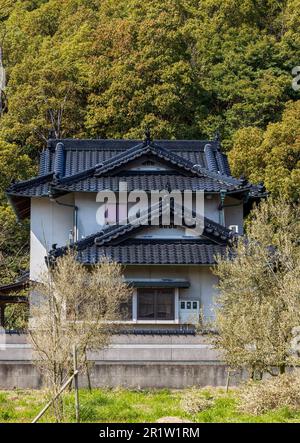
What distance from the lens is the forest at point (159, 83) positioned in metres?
49.7

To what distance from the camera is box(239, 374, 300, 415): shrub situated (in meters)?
19.6

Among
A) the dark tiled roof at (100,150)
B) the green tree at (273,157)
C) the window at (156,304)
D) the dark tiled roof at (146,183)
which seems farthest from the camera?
the green tree at (273,157)

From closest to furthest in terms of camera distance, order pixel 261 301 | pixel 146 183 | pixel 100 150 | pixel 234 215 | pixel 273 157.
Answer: pixel 261 301 < pixel 146 183 < pixel 234 215 < pixel 100 150 < pixel 273 157

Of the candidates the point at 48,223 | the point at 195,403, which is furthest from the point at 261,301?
the point at 48,223

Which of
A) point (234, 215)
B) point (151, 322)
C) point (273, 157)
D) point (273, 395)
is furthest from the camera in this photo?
point (273, 157)

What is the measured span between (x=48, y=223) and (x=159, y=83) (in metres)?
21.1

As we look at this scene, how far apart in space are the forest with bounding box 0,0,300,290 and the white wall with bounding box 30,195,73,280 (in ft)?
38.6

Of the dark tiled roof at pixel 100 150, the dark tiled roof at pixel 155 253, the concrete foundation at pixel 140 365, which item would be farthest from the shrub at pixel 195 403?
the dark tiled roof at pixel 100 150

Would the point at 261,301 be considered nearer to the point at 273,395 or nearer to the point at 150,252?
the point at 273,395

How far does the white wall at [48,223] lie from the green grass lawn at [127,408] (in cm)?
1026

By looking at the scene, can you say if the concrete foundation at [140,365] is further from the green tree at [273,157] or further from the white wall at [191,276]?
the green tree at [273,157]

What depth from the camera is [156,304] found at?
29.4 m
